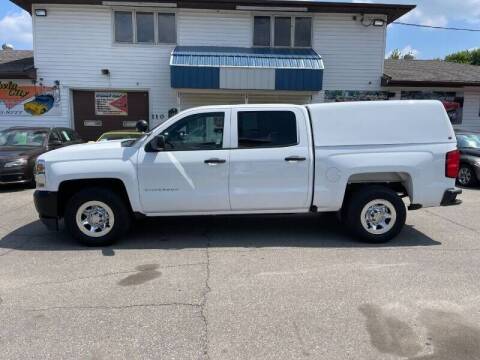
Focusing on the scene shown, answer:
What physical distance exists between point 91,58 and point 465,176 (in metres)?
12.8

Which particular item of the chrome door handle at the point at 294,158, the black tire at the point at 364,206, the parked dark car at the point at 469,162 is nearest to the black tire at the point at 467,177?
the parked dark car at the point at 469,162

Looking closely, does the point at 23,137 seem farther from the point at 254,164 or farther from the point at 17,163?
the point at 254,164

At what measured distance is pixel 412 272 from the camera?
4.52 metres

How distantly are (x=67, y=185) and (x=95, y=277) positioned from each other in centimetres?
165

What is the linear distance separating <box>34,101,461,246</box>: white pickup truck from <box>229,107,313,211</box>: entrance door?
14 mm

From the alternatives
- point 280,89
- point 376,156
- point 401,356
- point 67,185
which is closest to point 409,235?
point 376,156

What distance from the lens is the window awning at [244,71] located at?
1358 centimetres

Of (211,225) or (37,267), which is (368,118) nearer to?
(211,225)

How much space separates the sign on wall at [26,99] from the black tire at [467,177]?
44.4 feet

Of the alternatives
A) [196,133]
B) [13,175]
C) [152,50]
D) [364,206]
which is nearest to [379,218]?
[364,206]

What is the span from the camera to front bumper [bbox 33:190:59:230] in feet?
17.5

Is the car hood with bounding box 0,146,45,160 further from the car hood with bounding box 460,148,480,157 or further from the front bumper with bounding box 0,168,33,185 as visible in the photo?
the car hood with bounding box 460,148,480,157

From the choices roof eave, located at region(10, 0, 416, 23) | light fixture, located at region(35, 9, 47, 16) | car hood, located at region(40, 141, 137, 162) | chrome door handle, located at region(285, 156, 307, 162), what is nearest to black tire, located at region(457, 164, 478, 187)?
roof eave, located at region(10, 0, 416, 23)

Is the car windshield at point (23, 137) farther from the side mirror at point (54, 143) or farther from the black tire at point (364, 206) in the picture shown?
the black tire at point (364, 206)
